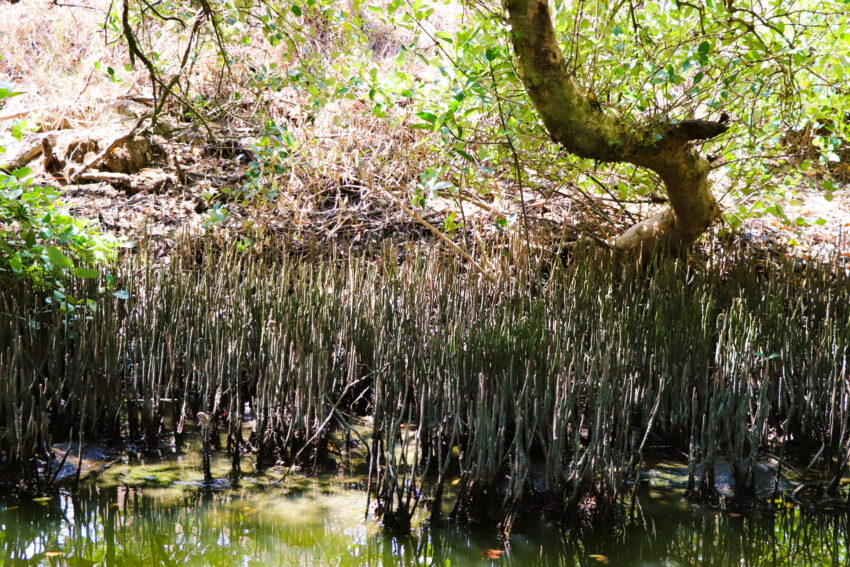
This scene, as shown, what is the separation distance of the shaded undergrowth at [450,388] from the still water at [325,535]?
4.2 inches

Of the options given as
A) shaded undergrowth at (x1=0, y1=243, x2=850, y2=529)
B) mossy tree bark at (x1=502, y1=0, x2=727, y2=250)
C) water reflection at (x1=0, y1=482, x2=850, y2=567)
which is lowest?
water reflection at (x1=0, y1=482, x2=850, y2=567)

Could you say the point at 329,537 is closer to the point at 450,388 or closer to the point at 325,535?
the point at 325,535

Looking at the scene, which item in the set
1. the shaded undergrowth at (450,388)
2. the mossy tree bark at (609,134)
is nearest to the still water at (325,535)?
the shaded undergrowth at (450,388)

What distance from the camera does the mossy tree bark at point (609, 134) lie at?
3.72 metres

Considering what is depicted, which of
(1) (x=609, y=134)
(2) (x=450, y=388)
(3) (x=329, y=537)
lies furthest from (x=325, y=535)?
(1) (x=609, y=134)

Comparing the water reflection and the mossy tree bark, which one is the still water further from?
the mossy tree bark

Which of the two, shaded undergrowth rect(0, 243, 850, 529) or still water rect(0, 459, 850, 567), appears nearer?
still water rect(0, 459, 850, 567)

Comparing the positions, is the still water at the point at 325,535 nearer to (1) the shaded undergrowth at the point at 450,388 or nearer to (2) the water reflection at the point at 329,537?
(2) the water reflection at the point at 329,537

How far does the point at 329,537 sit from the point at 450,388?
79 centimetres

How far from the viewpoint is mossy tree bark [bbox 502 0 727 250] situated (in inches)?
146

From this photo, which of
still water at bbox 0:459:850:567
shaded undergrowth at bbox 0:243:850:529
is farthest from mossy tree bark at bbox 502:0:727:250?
still water at bbox 0:459:850:567

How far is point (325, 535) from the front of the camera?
242 cm

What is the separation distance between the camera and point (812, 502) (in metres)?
2.69

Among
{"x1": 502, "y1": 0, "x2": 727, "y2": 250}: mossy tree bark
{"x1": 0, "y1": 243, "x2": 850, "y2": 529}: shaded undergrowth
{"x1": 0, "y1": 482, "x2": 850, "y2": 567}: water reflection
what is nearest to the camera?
{"x1": 0, "y1": 482, "x2": 850, "y2": 567}: water reflection
